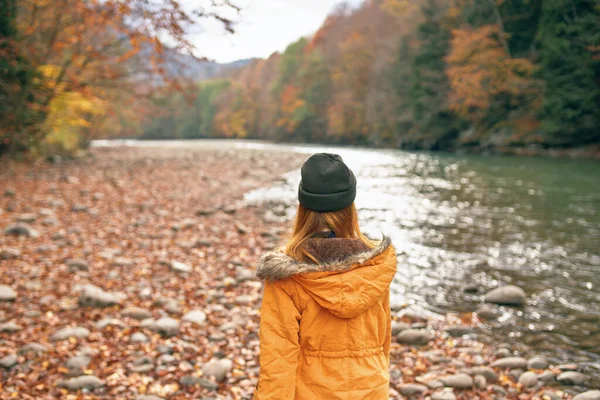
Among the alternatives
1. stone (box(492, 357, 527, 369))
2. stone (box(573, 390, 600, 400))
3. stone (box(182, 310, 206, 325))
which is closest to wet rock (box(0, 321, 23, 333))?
stone (box(182, 310, 206, 325))

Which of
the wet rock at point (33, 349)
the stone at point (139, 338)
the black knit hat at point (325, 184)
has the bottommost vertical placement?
the stone at point (139, 338)

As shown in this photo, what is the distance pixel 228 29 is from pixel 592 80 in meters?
29.6

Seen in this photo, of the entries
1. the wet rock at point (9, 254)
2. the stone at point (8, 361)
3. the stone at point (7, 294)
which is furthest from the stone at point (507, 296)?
the wet rock at point (9, 254)

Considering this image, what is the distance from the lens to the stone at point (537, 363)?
438 centimetres

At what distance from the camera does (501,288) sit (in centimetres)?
617

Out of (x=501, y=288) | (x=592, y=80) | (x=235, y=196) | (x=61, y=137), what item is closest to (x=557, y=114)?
(x=592, y=80)

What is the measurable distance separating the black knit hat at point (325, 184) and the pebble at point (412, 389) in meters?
2.68

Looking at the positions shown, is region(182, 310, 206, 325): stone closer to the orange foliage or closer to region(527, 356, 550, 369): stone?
region(527, 356, 550, 369): stone

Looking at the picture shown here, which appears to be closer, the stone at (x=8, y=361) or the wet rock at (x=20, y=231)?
the stone at (x=8, y=361)

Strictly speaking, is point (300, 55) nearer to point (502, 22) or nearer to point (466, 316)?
point (502, 22)

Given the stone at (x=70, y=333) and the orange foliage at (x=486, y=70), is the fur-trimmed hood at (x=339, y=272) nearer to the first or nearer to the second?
the stone at (x=70, y=333)

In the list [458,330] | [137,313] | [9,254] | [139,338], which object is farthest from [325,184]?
[9,254]

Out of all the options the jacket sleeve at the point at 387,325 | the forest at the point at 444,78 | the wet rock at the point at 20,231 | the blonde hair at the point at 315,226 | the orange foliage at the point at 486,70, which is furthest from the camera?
the orange foliage at the point at 486,70

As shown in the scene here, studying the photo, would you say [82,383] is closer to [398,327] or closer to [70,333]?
[70,333]
